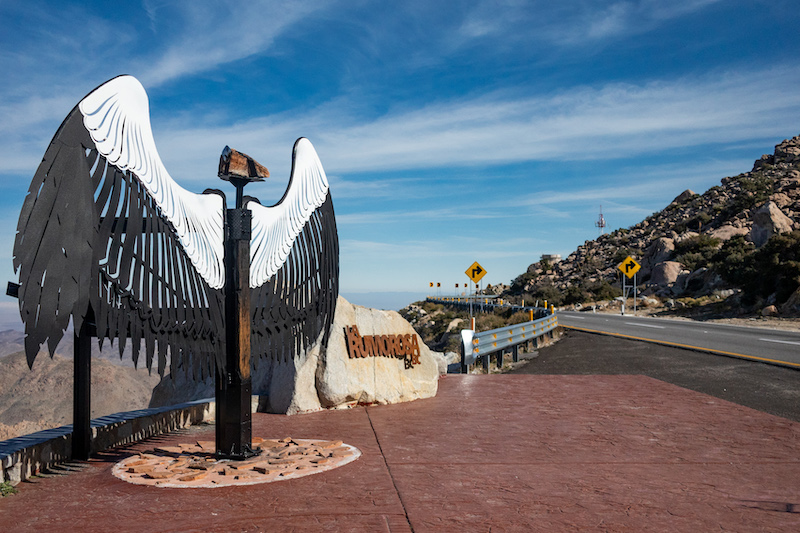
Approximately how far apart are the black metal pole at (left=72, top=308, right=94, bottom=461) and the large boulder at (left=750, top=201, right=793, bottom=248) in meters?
51.8

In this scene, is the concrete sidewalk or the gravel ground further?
the gravel ground

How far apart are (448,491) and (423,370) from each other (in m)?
5.26

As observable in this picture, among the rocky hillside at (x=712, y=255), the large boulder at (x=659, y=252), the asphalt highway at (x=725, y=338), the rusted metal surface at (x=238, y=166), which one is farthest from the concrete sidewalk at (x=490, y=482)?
the large boulder at (x=659, y=252)

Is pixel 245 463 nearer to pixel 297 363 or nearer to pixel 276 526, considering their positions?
pixel 276 526

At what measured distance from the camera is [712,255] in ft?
161

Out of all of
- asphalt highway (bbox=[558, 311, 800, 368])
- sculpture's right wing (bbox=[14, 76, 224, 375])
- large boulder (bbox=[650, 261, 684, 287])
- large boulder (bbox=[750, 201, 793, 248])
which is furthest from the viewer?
large boulder (bbox=[650, 261, 684, 287])

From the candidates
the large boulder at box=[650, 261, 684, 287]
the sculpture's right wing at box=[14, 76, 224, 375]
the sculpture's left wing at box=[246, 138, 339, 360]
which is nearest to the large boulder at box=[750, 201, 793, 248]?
the large boulder at box=[650, 261, 684, 287]

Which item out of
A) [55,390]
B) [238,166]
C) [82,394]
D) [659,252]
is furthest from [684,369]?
[659,252]

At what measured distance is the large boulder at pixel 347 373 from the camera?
9328 millimetres

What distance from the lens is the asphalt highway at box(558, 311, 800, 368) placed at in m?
15.3

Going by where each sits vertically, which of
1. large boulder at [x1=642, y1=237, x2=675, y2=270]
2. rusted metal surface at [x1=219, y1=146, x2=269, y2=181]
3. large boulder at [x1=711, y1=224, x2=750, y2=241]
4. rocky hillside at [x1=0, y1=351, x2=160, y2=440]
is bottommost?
rocky hillside at [x1=0, y1=351, x2=160, y2=440]

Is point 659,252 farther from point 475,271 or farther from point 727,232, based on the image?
point 475,271

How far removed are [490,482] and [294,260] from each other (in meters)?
3.20

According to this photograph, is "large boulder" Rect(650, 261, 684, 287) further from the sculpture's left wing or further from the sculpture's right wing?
the sculpture's right wing
